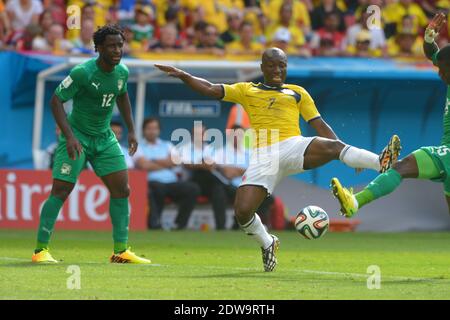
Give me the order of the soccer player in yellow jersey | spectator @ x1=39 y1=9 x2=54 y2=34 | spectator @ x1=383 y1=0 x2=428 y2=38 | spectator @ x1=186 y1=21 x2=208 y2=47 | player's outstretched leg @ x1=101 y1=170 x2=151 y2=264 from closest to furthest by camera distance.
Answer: the soccer player in yellow jersey → player's outstretched leg @ x1=101 y1=170 x2=151 y2=264 → spectator @ x1=39 y1=9 x2=54 y2=34 → spectator @ x1=186 y1=21 x2=208 y2=47 → spectator @ x1=383 y1=0 x2=428 y2=38

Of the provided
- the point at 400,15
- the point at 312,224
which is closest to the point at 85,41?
the point at 400,15

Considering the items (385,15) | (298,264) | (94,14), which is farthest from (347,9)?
(298,264)

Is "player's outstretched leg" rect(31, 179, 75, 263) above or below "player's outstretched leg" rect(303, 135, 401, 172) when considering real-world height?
below

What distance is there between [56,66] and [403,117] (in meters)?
6.49

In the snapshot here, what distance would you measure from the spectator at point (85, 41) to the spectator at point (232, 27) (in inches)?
113

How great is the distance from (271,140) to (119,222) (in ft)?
6.55

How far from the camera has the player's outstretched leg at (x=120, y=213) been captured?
42.2 feet

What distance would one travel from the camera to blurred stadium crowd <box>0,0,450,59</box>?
2105 cm

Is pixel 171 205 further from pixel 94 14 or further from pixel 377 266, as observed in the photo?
pixel 377 266

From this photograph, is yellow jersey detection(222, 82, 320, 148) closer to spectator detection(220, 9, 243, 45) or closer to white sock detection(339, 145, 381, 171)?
white sock detection(339, 145, 381, 171)

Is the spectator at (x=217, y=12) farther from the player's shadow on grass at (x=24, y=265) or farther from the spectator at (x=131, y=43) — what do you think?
the player's shadow on grass at (x=24, y=265)

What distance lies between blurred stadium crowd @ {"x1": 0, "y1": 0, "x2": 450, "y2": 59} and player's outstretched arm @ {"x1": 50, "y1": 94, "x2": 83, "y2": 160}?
7.99m

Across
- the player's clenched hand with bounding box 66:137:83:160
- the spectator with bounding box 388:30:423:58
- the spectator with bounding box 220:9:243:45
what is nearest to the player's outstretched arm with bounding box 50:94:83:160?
the player's clenched hand with bounding box 66:137:83:160

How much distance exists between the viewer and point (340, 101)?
2191cm
